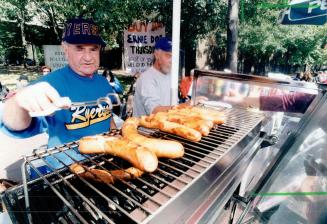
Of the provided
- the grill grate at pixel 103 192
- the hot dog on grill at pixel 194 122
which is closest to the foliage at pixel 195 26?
the hot dog on grill at pixel 194 122

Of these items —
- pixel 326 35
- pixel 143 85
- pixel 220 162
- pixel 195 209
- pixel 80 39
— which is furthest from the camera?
pixel 326 35

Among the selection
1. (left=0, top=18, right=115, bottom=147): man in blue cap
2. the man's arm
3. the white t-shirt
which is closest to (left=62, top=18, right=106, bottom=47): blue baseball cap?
(left=0, top=18, right=115, bottom=147): man in blue cap

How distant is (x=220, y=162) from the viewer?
161 cm

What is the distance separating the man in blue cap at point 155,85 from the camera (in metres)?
3.69

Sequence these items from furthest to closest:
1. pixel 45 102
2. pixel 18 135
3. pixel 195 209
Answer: pixel 18 135
pixel 45 102
pixel 195 209

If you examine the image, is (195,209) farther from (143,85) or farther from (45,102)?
(143,85)

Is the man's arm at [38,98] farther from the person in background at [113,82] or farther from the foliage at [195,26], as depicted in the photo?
the person in background at [113,82]

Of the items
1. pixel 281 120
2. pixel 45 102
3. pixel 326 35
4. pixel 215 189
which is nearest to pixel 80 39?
pixel 45 102

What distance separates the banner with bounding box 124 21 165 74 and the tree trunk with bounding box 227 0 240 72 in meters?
2.49

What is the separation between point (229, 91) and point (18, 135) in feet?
8.08

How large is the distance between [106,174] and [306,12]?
22.4ft

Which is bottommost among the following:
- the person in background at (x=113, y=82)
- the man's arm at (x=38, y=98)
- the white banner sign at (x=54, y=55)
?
the person in background at (x=113, y=82)

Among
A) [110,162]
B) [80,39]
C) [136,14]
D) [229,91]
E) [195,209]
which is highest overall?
[136,14]

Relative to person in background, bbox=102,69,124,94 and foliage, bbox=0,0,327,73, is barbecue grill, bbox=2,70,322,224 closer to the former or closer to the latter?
foliage, bbox=0,0,327,73
